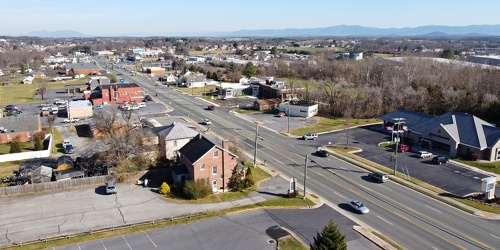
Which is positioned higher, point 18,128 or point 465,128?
point 465,128

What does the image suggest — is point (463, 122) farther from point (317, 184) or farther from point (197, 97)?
point (197, 97)

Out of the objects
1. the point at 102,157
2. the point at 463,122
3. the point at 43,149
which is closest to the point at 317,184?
the point at 102,157

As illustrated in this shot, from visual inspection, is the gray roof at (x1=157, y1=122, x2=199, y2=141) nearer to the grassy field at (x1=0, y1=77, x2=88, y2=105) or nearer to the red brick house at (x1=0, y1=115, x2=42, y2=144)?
the red brick house at (x1=0, y1=115, x2=42, y2=144)

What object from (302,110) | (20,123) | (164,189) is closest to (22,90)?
(20,123)

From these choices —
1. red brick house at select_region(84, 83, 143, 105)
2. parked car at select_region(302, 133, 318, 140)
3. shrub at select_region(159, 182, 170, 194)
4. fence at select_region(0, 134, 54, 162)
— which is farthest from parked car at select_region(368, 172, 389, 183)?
red brick house at select_region(84, 83, 143, 105)

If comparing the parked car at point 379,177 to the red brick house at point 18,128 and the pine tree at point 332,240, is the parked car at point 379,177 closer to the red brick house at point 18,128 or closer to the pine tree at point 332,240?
the pine tree at point 332,240

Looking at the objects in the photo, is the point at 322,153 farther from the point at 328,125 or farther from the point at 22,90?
the point at 22,90
